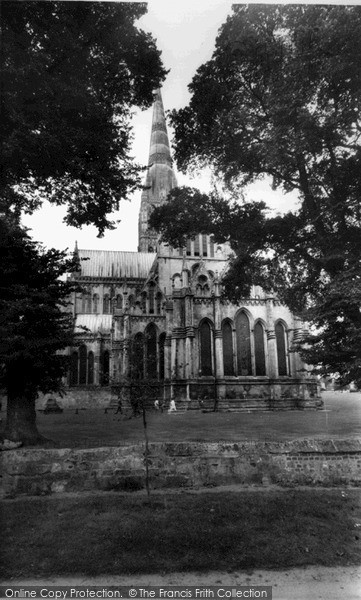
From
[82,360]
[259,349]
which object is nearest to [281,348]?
[259,349]

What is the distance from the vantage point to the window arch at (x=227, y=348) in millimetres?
30156

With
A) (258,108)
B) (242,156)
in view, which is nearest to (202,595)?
(242,156)

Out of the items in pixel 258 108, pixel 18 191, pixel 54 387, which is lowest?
→ pixel 54 387

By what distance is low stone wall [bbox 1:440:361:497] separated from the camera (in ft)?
27.3

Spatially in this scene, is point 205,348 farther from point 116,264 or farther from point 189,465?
point 116,264

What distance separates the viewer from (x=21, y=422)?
36.3ft

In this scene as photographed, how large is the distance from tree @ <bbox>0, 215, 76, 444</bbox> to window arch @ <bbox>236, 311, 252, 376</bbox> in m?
20.4

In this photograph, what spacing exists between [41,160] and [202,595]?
8.67 m

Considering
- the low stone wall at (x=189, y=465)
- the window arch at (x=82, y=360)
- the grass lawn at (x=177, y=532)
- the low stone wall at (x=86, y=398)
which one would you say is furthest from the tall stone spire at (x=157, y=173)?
the low stone wall at (x=86, y=398)

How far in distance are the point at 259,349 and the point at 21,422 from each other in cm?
2274

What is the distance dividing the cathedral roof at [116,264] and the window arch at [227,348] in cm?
2159

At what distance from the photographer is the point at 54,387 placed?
11570 millimetres

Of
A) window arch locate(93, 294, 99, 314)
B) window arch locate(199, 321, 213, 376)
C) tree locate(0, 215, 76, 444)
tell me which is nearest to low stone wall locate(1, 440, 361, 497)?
tree locate(0, 215, 76, 444)

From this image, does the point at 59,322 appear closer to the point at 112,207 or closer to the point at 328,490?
the point at 112,207
